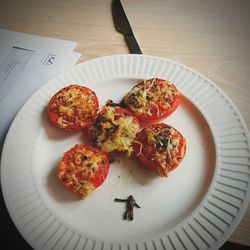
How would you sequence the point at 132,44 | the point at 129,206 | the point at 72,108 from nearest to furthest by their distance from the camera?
the point at 129,206
the point at 72,108
the point at 132,44

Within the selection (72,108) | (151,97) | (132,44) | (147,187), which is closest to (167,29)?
(132,44)

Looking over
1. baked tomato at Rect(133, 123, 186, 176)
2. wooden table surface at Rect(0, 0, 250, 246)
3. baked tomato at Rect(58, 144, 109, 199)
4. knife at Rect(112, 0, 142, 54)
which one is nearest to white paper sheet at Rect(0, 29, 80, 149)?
wooden table surface at Rect(0, 0, 250, 246)

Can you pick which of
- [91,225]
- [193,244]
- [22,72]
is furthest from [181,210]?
[22,72]

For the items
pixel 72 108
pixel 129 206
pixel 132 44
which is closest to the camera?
pixel 129 206

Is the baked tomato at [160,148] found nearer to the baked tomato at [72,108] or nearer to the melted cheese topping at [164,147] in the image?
the melted cheese topping at [164,147]

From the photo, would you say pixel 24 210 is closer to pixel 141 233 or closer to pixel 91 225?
pixel 91 225

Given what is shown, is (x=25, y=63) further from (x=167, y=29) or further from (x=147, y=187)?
(x=147, y=187)
